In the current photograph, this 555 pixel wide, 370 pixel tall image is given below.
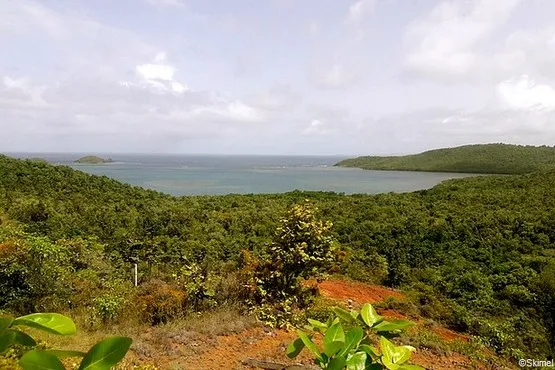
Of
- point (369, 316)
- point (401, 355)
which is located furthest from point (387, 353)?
point (369, 316)

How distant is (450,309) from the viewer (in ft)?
31.3

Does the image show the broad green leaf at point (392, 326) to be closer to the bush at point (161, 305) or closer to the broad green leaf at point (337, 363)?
the broad green leaf at point (337, 363)

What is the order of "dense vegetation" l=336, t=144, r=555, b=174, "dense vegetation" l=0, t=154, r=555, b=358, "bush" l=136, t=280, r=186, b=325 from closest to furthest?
"bush" l=136, t=280, r=186, b=325, "dense vegetation" l=0, t=154, r=555, b=358, "dense vegetation" l=336, t=144, r=555, b=174

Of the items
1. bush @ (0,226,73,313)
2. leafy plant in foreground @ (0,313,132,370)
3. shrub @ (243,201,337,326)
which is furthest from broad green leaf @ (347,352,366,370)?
bush @ (0,226,73,313)

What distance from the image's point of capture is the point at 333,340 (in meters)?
0.88

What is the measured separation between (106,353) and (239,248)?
550 inches

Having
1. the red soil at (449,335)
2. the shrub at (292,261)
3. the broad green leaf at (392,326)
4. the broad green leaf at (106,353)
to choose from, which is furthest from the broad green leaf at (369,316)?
the red soil at (449,335)

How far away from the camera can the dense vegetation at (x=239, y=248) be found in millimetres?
7004

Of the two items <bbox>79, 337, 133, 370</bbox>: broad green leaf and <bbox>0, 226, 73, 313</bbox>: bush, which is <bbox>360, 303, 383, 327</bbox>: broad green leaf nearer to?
<bbox>79, 337, 133, 370</bbox>: broad green leaf

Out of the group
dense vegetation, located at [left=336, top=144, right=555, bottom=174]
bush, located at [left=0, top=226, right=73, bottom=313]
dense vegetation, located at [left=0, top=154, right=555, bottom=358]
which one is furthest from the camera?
dense vegetation, located at [left=336, top=144, right=555, bottom=174]

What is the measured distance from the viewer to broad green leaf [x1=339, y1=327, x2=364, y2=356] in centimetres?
85

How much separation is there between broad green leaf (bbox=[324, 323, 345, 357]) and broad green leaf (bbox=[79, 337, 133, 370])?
0.41m

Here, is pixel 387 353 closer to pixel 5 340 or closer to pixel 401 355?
pixel 401 355

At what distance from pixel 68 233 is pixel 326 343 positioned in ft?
53.0
